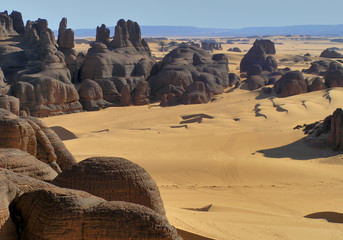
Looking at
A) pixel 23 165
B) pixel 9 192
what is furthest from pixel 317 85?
pixel 9 192

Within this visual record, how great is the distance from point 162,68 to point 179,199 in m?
23.7

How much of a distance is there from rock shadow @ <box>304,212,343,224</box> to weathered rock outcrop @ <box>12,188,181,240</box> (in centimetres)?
751

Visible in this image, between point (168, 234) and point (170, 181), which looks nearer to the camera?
point (168, 234)

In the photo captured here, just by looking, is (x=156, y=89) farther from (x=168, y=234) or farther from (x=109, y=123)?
(x=168, y=234)

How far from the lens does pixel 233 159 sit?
17562 millimetres

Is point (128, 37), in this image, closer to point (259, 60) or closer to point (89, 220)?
point (259, 60)

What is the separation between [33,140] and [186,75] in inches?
1016

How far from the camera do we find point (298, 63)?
60969 millimetres

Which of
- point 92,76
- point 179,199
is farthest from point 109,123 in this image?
point 179,199

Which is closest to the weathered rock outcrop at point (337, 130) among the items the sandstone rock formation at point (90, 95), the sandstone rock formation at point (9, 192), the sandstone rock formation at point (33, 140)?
the sandstone rock formation at point (33, 140)

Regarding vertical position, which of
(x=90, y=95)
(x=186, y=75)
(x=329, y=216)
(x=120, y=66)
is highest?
(x=120, y=66)

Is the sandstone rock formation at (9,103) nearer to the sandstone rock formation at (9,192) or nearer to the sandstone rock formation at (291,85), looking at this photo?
the sandstone rock formation at (9,192)

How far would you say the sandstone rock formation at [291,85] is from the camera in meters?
33.3

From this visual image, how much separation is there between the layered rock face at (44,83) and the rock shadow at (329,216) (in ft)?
56.3
